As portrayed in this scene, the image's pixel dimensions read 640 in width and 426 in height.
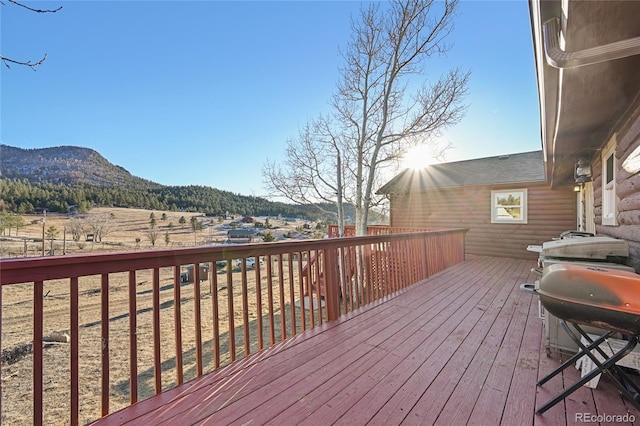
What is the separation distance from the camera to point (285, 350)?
2.39 meters

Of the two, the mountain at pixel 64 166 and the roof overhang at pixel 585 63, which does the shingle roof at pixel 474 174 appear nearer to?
the roof overhang at pixel 585 63

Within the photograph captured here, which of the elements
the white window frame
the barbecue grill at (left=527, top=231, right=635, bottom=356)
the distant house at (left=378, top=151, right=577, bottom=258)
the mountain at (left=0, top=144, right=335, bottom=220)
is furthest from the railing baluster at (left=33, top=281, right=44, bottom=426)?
the distant house at (left=378, top=151, right=577, bottom=258)

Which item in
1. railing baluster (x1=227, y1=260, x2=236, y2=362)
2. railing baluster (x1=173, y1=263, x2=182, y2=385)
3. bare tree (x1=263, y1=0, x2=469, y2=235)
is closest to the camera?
railing baluster (x1=173, y1=263, x2=182, y2=385)

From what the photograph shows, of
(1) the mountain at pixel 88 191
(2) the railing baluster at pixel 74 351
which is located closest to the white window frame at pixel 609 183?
(2) the railing baluster at pixel 74 351

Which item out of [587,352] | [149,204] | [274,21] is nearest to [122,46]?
[274,21]

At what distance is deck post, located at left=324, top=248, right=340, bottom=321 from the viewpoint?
10.0 ft

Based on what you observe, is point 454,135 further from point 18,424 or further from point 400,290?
point 18,424

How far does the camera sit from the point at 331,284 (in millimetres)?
3092

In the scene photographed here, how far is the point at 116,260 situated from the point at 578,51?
2989 mm

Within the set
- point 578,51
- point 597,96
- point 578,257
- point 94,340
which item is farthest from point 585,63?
point 94,340

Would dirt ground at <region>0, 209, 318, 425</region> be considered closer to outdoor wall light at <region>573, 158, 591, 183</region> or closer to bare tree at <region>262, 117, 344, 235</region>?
bare tree at <region>262, 117, 344, 235</region>

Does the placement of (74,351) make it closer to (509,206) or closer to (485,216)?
(485,216)

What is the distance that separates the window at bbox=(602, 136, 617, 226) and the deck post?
3.34m

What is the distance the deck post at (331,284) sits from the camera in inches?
120
